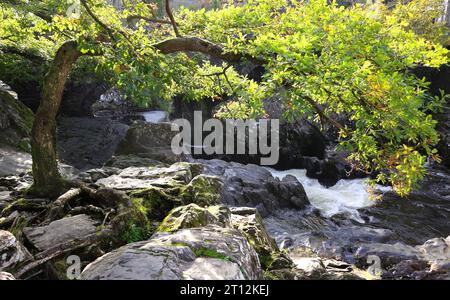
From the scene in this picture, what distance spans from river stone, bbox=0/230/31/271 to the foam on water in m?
14.6

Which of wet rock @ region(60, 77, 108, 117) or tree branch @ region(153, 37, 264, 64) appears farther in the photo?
wet rock @ region(60, 77, 108, 117)

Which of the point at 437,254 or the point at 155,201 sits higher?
the point at 155,201

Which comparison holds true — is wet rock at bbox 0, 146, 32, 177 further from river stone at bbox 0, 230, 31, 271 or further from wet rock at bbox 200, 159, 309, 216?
wet rock at bbox 200, 159, 309, 216

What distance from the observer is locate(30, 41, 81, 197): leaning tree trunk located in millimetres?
6910

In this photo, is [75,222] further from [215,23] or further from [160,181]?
[215,23]

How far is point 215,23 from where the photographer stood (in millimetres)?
8344

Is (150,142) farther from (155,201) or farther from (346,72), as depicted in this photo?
(346,72)

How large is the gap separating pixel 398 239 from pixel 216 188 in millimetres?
8711

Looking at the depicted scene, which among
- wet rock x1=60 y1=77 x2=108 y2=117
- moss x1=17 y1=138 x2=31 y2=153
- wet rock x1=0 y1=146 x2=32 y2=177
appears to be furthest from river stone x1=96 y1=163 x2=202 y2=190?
wet rock x1=60 y1=77 x2=108 y2=117

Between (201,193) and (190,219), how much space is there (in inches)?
85.5

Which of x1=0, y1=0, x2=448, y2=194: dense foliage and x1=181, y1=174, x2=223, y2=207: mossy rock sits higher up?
x1=0, y1=0, x2=448, y2=194: dense foliage

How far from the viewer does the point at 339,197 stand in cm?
1900

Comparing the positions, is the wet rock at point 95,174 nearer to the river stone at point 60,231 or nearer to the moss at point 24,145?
the river stone at point 60,231

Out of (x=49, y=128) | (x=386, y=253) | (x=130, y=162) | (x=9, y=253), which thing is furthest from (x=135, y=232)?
(x=386, y=253)
